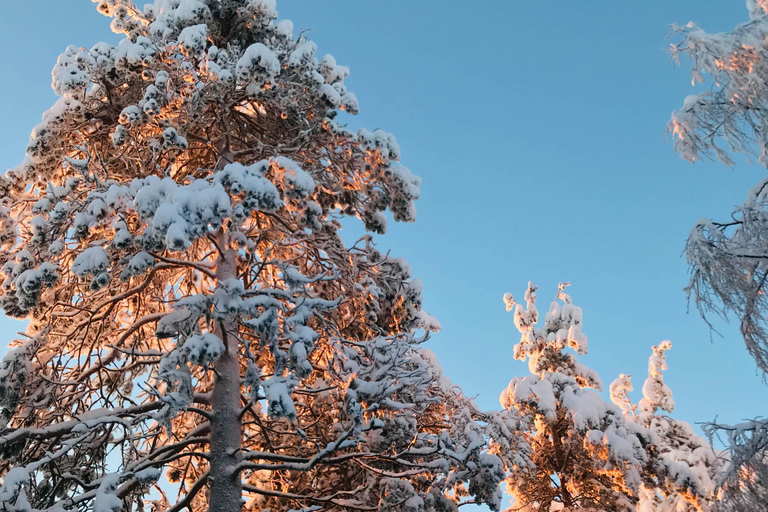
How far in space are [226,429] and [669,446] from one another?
14.1 meters

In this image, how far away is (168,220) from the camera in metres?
5.17

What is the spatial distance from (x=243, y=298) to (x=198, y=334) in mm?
654

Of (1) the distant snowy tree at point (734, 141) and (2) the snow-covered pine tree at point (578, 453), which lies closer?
(1) the distant snowy tree at point (734, 141)

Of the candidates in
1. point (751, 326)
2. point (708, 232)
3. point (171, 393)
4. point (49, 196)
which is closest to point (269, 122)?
point (49, 196)

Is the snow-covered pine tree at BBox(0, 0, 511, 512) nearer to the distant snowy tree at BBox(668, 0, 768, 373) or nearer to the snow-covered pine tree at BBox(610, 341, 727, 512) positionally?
the distant snowy tree at BBox(668, 0, 768, 373)

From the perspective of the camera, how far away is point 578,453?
13.8m

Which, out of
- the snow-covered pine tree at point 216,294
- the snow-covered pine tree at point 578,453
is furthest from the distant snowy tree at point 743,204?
the snow-covered pine tree at point 578,453

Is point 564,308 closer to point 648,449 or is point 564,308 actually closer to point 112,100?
point 648,449

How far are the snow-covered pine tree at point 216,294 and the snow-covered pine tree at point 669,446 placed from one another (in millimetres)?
7051

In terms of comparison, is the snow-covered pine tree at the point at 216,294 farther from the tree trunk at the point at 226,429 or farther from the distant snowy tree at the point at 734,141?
the distant snowy tree at the point at 734,141

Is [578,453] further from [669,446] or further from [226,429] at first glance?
[226,429]

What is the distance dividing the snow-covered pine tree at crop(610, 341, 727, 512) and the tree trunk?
1030cm

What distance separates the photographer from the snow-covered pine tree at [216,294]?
18.4ft

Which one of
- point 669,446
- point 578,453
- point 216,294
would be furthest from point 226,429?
point 669,446
